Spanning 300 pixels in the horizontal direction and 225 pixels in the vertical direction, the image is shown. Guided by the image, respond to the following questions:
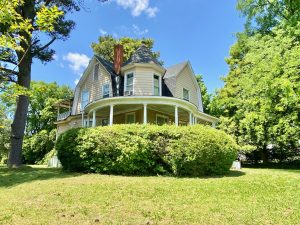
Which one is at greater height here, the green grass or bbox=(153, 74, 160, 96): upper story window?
bbox=(153, 74, 160, 96): upper story window

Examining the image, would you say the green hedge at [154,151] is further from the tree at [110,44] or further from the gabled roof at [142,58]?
the tree at [110,44]

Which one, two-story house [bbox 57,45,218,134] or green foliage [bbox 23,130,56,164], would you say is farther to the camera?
green foliage [bbox 23,130,56,164]

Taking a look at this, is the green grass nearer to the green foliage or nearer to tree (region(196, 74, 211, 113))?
tree (region(196, 74, 211, 113))

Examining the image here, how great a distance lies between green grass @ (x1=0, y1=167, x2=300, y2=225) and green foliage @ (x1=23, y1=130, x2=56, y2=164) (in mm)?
26463

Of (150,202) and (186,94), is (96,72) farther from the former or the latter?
(150,202)

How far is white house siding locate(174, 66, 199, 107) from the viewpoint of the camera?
22.9 metres

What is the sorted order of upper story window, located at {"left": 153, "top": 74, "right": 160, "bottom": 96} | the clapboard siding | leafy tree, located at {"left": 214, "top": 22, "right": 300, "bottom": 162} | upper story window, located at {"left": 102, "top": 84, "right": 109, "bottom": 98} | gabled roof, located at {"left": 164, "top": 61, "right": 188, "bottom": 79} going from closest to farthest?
leafy tree, located at {"left": 214, "top": 22, "right": 300, "bottom": 162}
the clapboard siding
upper story window, located at {"left": 153, "top": 74, "right": 160, "bottom": 96}
upper story window, located at {"left": 102, "top": 84, "right": 109, "bottom": 98}
gabled roof, located at {"left": 164, "top": 61, "right": 188, "bottom": 79}

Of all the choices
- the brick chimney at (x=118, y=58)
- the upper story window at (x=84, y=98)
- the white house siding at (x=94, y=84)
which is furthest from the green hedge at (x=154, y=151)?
the upper story window at (x=84, y=98)

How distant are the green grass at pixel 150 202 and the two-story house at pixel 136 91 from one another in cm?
891

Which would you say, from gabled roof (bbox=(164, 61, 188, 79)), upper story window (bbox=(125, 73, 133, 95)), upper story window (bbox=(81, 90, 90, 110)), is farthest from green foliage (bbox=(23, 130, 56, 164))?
gabled roof (bbox=(164, 61, 188, 79))

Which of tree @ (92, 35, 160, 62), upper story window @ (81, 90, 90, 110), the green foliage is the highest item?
tree @ (92, 35, 160, 62)

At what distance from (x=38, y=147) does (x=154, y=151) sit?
88.4 ft

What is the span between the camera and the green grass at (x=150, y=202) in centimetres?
605

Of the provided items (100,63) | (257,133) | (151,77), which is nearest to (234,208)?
(151,77)
